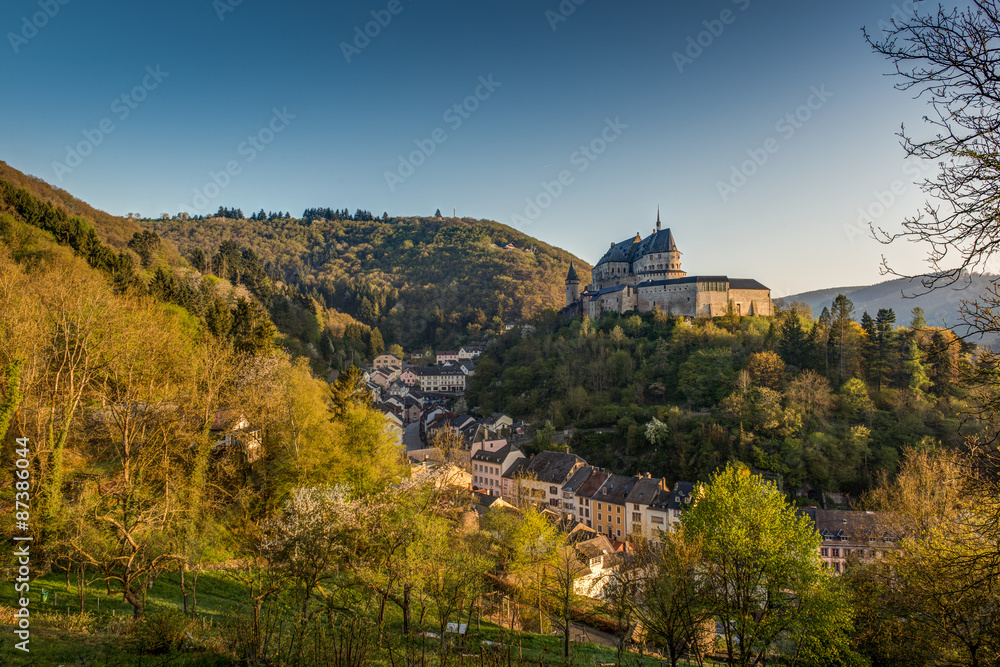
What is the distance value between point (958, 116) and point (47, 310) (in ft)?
69.5

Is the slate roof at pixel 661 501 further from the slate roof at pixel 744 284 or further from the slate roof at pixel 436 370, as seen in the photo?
the slate roof at pixel 436 370

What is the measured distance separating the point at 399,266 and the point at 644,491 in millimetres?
126040

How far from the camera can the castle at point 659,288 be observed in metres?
56.2

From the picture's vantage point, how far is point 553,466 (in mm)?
38531

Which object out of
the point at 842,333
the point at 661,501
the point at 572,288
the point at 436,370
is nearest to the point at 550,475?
the point at 661,501

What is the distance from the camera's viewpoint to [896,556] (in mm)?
12977

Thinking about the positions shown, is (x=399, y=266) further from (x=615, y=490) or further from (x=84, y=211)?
(x=615, y=490)

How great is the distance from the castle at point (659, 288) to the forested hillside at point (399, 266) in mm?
24393

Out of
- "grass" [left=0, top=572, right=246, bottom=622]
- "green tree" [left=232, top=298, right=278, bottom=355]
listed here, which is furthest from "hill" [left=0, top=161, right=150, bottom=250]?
"grass" [left=0, top=572, right=246, bottom=622]

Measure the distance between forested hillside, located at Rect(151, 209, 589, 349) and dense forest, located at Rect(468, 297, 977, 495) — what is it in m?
36.3

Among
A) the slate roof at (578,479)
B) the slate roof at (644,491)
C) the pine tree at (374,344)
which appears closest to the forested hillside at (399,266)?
the pine tree at (374,344)

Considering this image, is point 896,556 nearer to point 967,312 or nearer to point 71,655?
point 967,312

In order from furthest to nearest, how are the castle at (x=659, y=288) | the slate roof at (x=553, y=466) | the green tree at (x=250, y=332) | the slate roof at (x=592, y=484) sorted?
the castle at (x=659, y=288) < the slate roof at (x=553, y=466) < the slate roof at (x=592, y=484) < the green tree at (x=250, y=332)

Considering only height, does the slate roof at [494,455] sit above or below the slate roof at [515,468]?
above
